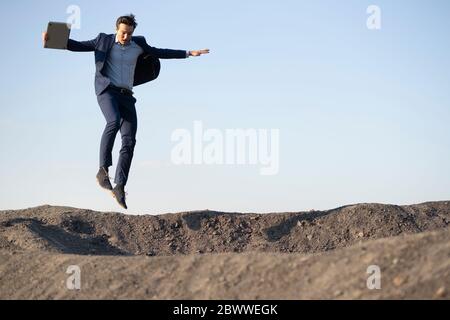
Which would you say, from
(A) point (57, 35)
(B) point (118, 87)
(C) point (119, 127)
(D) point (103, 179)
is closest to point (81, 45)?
(A) point (57, 35)

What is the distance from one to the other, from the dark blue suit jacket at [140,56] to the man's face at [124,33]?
0.15 meters

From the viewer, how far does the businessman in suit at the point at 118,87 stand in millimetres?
9263

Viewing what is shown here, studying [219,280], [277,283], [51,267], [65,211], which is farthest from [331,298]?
[65,211]

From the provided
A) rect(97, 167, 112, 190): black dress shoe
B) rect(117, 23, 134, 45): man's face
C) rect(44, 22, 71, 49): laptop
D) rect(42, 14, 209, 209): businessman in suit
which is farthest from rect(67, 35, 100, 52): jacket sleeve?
rect(97, 167, 112, 190): black dress shoe

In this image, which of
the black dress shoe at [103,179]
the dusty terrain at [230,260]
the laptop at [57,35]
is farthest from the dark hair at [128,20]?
the dusty terrain at [230,260]

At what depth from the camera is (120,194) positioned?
30.7 ft

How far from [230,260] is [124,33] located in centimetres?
476

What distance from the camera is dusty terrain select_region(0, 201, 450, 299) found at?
5.19 meters

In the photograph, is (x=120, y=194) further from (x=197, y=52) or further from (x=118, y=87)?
(x=197, y=52)

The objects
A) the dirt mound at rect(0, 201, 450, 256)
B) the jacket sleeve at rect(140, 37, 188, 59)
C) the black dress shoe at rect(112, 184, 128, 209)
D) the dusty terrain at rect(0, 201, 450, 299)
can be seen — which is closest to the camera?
the dusty terrain at rect(0, 201, 450, 299)

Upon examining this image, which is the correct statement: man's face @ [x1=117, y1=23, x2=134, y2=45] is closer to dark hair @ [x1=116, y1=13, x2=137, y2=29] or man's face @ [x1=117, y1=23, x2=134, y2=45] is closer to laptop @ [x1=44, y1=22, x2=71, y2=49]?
dark hair @ [x1=116, y1=13, x2=137, y2=29]

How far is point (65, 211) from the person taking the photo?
1185 centimetres

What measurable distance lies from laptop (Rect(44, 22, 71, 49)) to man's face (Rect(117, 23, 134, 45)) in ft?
2.46

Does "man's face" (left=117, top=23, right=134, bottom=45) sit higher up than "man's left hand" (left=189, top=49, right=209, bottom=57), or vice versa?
"man's face" (left=117, top=23, right=134, bottom=45)
